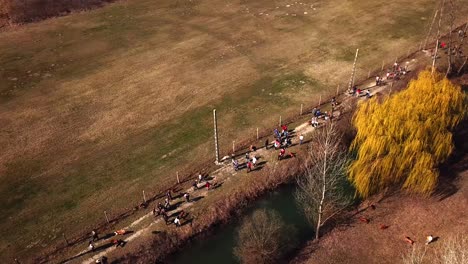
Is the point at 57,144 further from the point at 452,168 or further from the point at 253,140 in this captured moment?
the point at 452,168

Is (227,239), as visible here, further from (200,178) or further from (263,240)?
(200,178)

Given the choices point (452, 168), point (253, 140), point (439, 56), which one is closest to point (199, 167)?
point (253, 140)

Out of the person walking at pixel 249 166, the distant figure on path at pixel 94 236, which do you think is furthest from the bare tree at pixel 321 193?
the distant figure on path at pixel 94 236

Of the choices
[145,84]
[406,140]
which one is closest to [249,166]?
[406,140]

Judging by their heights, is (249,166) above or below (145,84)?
below

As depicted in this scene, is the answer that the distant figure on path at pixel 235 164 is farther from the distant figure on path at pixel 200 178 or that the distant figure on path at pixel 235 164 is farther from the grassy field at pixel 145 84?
the distant figure on path at pixel 200 178

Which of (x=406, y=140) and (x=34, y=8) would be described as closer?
(x=406, y=140)

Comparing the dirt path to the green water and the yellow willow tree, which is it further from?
the yellow willow tree
